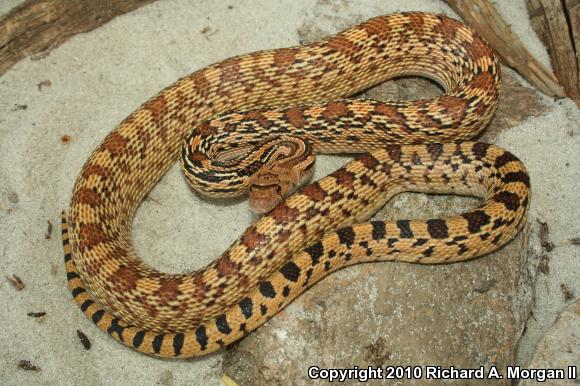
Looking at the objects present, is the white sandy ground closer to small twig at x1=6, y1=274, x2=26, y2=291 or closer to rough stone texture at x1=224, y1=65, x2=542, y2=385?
small twig at x1=6, y1=274, x2=26, y2=291

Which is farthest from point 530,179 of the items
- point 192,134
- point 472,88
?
point 192,134

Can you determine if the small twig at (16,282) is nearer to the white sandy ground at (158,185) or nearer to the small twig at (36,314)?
the white sandy ground at (158,185)

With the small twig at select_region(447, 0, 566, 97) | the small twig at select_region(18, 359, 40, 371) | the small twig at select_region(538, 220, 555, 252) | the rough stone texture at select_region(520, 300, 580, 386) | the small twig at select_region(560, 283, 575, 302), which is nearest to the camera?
the rough stone texture at select_region(520, 300, 580, 386)

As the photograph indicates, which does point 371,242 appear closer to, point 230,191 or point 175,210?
point 230,191

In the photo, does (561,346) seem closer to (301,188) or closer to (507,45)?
(301,188)

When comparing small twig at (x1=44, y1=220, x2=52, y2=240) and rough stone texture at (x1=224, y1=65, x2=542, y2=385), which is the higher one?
small twig at (x1=44, y1=220, x2=52, y2=240)

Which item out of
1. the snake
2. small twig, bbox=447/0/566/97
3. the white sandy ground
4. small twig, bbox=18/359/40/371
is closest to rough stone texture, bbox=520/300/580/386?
the white sandy ground
